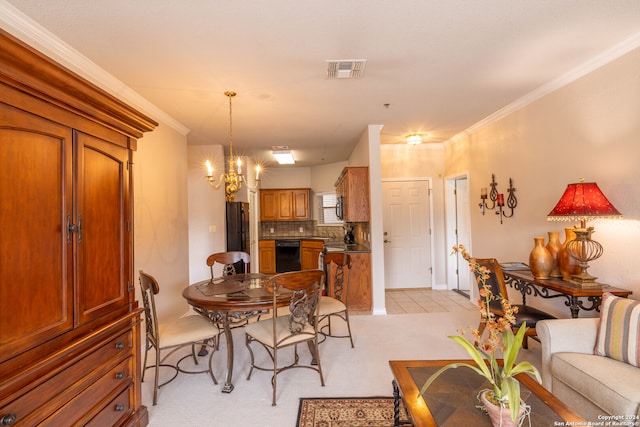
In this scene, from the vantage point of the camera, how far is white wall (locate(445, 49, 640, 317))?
2377 mm

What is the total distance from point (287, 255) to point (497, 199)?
15.7ft

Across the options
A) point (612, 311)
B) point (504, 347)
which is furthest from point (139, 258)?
point (612, 311)

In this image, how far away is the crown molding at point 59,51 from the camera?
6.12 ft

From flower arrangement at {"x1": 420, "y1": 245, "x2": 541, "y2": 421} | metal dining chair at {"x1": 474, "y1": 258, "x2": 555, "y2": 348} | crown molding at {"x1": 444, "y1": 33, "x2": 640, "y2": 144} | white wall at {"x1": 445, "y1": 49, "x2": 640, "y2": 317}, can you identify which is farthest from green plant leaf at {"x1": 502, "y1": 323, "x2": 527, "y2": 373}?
crown molding at {"x1": 444, "y1": 33, "x2": 640, "y2": 144}

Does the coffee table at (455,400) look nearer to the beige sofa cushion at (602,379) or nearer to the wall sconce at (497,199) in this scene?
the beige sofa cushion at (602,379)

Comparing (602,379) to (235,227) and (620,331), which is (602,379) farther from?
(235,227)

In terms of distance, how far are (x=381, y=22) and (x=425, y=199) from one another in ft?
13.1

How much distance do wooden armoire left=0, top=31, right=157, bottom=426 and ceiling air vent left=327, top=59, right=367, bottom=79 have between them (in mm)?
1486

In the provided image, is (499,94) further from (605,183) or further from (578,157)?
(605,183)

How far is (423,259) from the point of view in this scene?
222 inches

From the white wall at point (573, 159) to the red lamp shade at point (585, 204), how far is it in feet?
0.69

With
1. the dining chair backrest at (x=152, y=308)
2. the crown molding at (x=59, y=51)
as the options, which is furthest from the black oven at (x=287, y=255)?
the dining chair backrest at (x=152, y=308)

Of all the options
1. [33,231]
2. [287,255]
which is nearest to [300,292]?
[33,231]

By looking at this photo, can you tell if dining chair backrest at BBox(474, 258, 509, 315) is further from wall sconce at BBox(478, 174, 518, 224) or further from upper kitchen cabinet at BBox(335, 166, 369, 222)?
upper kitchen cabinet at BBox(335, 166, 369, 222)
